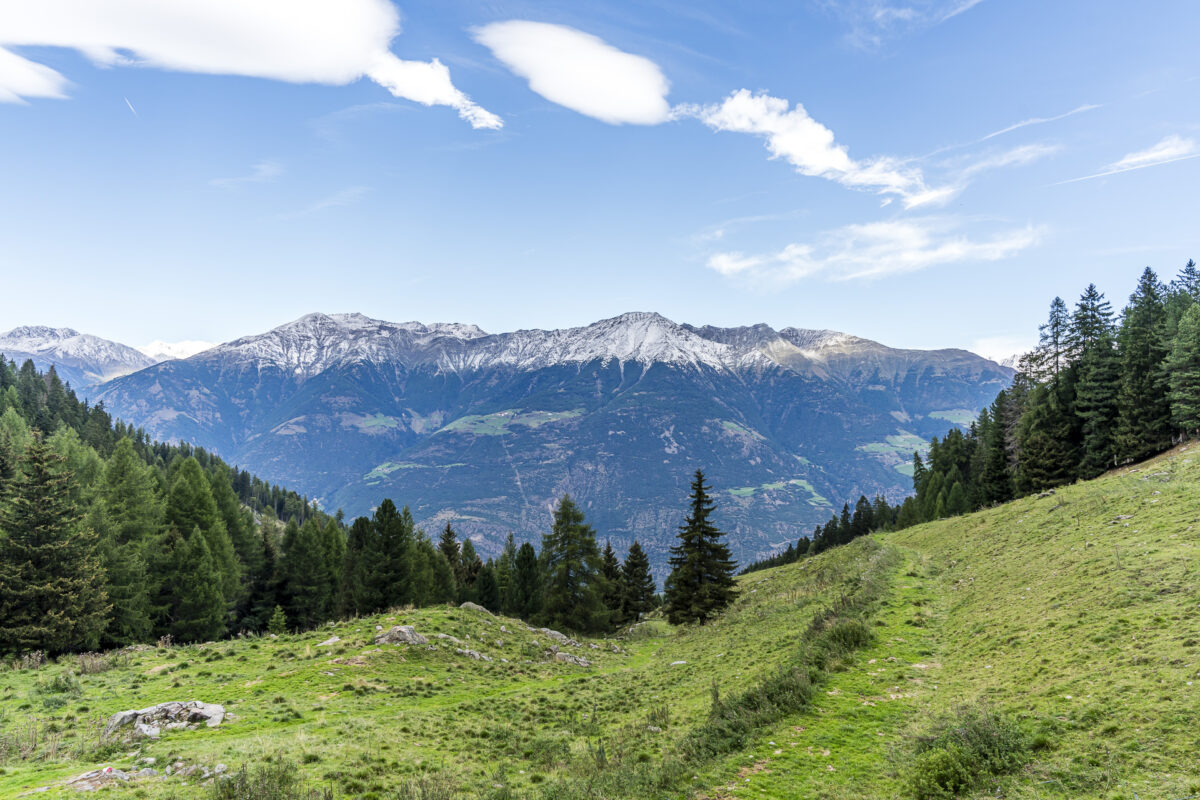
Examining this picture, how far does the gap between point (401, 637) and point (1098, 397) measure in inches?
2901

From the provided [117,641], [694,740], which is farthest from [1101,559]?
[117,641]

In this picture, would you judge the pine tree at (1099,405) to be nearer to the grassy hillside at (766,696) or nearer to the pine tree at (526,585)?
the grassy hillside at (766,696)

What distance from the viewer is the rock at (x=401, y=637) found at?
29.8 meters

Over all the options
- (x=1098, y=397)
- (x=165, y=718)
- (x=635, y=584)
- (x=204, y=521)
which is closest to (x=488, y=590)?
(x=635, y=584)

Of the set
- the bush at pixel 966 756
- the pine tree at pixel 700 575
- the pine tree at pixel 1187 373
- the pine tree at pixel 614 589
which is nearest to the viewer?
the bush at pixel 966 756

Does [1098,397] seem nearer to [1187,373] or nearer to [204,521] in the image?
[1187,373]

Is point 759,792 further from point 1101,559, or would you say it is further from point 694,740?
point 1101,559

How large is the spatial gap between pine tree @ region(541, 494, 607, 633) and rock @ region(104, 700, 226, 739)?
37136 millimetres

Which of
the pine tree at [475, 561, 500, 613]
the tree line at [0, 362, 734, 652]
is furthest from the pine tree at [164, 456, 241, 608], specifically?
the pine tree at [475, 561, 500, 613]

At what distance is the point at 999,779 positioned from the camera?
36.2 ft

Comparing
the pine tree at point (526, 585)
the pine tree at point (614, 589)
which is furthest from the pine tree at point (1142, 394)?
the pine tree at point (526, 585)

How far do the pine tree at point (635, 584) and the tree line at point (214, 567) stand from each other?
308mm

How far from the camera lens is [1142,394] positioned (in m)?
53.9

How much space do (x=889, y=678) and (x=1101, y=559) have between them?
12.3 meters
